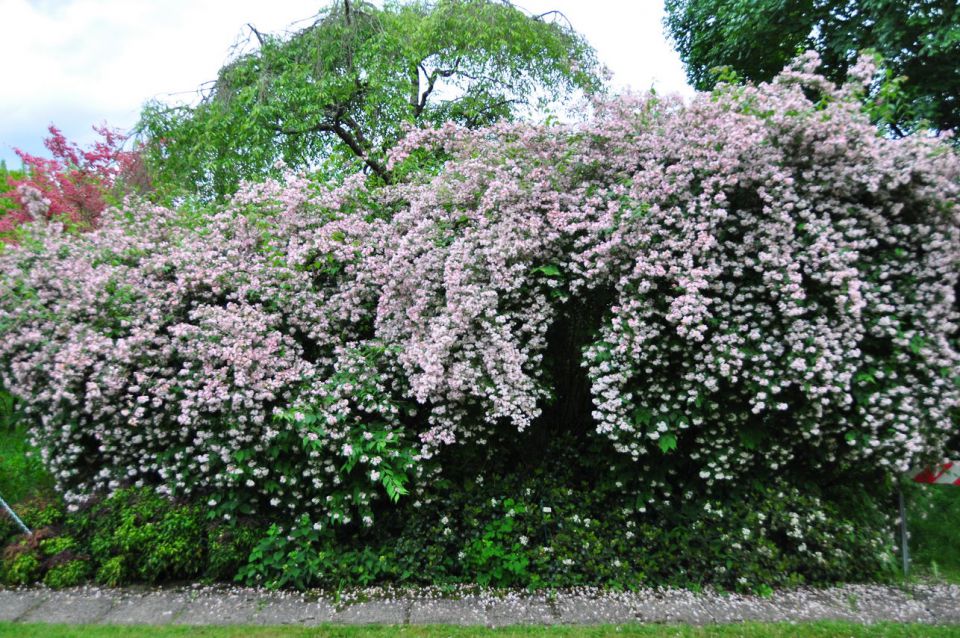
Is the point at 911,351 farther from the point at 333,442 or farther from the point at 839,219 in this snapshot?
the point at 333,442

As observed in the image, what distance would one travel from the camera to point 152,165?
11539 mm

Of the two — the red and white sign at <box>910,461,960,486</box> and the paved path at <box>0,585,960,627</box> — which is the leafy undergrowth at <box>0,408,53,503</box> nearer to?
the paved path at <box>0,585,960,627</box>

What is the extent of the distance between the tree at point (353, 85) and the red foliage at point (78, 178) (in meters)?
0.61

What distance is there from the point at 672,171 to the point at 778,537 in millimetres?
2700

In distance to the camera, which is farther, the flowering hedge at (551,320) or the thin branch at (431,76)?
the thin branch at (431,76)

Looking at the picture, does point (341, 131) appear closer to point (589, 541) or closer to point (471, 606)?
point (589, 541)

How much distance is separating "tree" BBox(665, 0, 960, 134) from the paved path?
4853 mm

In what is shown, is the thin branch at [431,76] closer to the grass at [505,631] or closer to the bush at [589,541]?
the bush at [589,541]

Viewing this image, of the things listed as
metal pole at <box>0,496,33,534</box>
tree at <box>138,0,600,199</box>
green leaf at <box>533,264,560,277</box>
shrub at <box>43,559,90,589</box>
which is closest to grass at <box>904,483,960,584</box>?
green leaf at <box>533,264,560,277</box>

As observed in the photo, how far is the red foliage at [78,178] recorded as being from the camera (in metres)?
8.90

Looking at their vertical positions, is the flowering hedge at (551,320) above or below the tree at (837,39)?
below

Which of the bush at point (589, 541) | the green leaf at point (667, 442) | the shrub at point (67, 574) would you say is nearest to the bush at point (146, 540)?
the shrub at point (67, 574)

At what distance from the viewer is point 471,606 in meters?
3.88

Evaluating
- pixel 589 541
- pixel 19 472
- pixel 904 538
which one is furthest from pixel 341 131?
pixel 904 538
